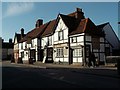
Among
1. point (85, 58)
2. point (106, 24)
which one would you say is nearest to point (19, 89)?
point (85, 58)

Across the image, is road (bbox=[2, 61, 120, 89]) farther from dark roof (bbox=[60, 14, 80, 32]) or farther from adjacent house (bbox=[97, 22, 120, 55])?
adjacent house (bbox=[97, 22, 120, 55])

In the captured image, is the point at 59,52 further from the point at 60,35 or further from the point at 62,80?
the point at 62,80

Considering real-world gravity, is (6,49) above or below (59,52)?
above

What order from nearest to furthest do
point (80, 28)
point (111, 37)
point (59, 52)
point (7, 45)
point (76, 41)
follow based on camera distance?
point (76, 41) < point (80, 28) < point (59, 52) < point (111, 37) < point (7, 45)

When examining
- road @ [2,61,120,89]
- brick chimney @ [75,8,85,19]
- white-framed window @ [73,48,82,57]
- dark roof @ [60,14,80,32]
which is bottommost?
road @ [2,61,120,89]

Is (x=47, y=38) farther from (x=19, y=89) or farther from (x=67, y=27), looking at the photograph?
(x=19, y=89)

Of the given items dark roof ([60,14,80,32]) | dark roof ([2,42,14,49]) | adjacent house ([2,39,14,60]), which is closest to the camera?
dark roof ([60,14,80,32])

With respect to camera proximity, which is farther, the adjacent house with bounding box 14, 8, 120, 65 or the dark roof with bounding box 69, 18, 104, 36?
the dark roof with bounding box 69, 18, 104, 36

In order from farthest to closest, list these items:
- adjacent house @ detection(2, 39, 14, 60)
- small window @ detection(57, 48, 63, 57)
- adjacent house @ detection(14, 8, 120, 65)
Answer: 1. adjacent house @ detection(2, 39, 14, 60)
2. small window @ detection(57, 48, 63, 57)
3. adjacent house @ detection(14, 8, 120, 65)

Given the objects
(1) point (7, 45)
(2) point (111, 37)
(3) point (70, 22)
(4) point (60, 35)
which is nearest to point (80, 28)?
(3) point (70, 22)

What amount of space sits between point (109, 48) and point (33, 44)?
20.0 m

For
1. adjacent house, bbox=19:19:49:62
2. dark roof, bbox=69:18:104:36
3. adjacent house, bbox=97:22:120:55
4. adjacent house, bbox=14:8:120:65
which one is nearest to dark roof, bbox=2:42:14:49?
adjacent house, bbox=19:19:49:62

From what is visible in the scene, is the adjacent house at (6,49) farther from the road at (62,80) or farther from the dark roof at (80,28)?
the road at (62,80)

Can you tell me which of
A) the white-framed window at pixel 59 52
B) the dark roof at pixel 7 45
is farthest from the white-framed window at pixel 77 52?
the dark roof at pixel 7 45
